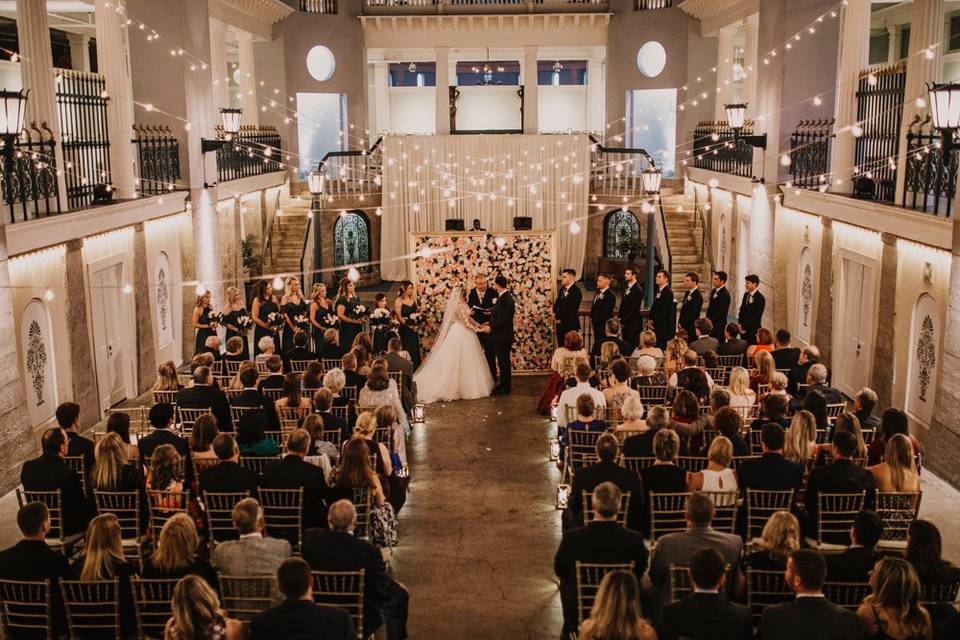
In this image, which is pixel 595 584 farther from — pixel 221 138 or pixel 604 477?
pixel 221 138

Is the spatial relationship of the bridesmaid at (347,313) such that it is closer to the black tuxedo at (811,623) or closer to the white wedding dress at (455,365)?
the white wedding dress at (455,365)

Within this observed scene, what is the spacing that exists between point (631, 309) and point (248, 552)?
9488 mm

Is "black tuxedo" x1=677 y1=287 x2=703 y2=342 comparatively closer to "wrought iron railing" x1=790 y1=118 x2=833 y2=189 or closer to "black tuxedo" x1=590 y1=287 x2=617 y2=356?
"black tuxedo" x1=590 y1=287 x2=617 y2=356

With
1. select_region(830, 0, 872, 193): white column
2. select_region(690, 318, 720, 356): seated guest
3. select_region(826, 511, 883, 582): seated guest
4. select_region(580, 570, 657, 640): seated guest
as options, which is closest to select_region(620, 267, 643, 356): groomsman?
select_region(690, 318, 720, 356): seated guest

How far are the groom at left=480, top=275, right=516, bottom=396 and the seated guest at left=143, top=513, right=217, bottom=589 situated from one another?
Result: 8522mm

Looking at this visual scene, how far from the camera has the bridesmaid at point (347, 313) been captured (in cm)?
1461

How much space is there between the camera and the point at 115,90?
15.4 m

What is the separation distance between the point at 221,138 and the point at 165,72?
2.50 metres

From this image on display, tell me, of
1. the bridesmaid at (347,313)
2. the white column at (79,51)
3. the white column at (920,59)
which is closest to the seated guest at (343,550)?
the bridesmaid at (347,313)

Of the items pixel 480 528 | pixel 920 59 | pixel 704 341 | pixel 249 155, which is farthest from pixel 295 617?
pixel 249 155

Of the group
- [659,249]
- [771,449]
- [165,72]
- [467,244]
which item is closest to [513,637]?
[771,449]

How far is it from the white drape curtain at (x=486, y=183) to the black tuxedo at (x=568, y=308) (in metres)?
10.6

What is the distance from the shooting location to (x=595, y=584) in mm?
6188

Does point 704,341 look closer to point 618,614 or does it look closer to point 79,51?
point 618,614
